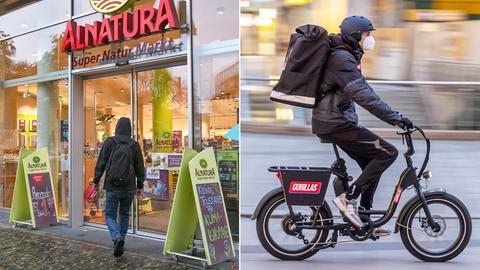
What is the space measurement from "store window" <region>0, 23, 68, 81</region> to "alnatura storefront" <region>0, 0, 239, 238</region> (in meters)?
0.02

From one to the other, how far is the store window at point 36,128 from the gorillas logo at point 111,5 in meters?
1.75

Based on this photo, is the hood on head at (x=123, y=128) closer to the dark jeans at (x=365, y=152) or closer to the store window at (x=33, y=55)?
the store window at (x=33, y=55)

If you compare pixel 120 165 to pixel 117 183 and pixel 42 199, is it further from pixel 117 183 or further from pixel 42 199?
pixel 42 199

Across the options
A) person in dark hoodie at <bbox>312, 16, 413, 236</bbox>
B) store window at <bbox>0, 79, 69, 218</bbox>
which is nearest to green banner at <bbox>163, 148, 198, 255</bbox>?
person in dark hoodie at <bbox>312, 16, 413, 236</bbox>

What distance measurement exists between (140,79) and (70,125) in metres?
1.51

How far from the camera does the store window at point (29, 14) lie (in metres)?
8.61

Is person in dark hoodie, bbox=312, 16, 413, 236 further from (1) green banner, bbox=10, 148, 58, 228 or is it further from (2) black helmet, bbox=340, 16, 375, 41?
(1) green banner, bbox=10, 148, 58, 228

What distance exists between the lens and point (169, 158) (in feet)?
23.9

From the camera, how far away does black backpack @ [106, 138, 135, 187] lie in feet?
20.2

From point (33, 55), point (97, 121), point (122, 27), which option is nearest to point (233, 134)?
point (122, 27)

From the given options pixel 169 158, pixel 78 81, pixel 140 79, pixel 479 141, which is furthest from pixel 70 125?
pixel 479 141

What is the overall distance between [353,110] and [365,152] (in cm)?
31

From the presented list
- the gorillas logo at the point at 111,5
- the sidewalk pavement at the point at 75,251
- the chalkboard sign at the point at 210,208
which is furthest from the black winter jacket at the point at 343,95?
the gorillas logo at the point at 111,5

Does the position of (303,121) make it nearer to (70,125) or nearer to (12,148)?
(70,125)
